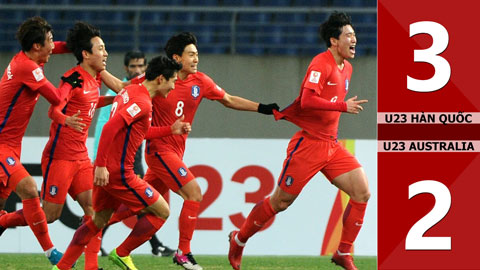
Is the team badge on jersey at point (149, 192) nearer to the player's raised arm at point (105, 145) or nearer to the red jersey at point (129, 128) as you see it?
the red jersey at point (129, 128)

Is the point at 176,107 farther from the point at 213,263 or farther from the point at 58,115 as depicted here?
the point at 213,263

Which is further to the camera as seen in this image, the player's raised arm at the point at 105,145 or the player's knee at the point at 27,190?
the player's knee at the point at 27,190

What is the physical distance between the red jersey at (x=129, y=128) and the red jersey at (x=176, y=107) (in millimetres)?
1058

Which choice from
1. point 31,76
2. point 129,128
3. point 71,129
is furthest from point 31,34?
point 129,128

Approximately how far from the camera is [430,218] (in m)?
4.61

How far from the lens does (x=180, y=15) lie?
44.2ft

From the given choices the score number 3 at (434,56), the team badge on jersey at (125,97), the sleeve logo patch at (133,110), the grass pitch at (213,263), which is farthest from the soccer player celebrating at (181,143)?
the score number 3 at (434,56)

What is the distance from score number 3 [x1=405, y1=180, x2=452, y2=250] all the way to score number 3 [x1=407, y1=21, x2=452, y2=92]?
1.47 feet

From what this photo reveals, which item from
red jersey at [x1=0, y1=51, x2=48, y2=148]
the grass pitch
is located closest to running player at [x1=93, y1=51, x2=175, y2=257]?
the grass pitch

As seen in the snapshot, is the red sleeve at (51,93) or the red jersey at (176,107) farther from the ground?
the red sleeve at (51,93)

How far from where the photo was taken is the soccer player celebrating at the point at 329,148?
7473 millimetres

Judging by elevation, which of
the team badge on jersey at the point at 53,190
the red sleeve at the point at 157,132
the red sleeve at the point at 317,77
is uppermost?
the red sleeve at the point at 317,77

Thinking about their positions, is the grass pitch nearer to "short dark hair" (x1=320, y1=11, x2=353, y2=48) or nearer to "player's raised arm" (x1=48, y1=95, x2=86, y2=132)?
"player's raised arm" (x1=48, y1=95, x2=86, y2=132)

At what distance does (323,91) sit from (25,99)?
7.16 ft
